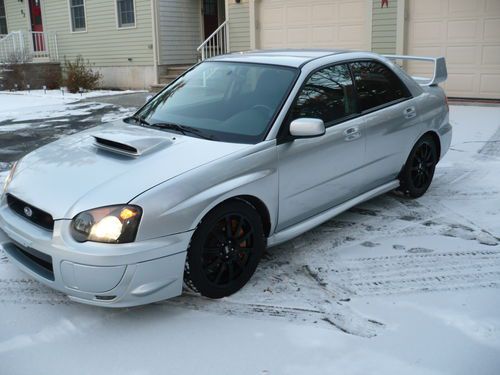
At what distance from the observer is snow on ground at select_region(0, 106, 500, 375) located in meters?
2.89

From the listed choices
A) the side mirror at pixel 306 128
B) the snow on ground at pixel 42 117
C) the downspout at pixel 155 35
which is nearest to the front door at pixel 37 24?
the snow on ground at pixel 42 117

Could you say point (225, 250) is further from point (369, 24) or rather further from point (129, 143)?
point (369, 24)

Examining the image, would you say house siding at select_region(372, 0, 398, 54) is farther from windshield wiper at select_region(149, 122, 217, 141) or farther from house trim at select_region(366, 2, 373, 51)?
→ windshield wiper at select_region(149, 122, 217, 141)

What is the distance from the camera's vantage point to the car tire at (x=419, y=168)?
17.4ft

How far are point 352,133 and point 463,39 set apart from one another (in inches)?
334

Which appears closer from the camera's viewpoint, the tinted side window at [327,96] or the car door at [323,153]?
the car door at [323,153]

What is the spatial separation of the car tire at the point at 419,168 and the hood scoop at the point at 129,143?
2637 mm

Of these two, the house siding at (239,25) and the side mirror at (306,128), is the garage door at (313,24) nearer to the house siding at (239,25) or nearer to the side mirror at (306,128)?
the house siding at (239,25)

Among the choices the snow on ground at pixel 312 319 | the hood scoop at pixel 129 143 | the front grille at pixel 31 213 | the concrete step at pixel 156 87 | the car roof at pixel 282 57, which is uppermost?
the car roof at pixel 282 57

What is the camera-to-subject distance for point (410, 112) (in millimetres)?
5121

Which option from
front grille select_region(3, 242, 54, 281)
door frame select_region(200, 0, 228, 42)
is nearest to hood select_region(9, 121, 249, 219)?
front grille select_region(3, 242, 54, 281)

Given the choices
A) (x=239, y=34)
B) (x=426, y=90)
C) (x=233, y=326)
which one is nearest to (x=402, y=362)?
(x=233, y=326)

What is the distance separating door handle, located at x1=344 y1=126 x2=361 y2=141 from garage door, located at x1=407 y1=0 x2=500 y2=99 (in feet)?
27.3

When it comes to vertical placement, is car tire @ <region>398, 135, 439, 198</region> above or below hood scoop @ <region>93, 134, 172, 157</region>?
below
